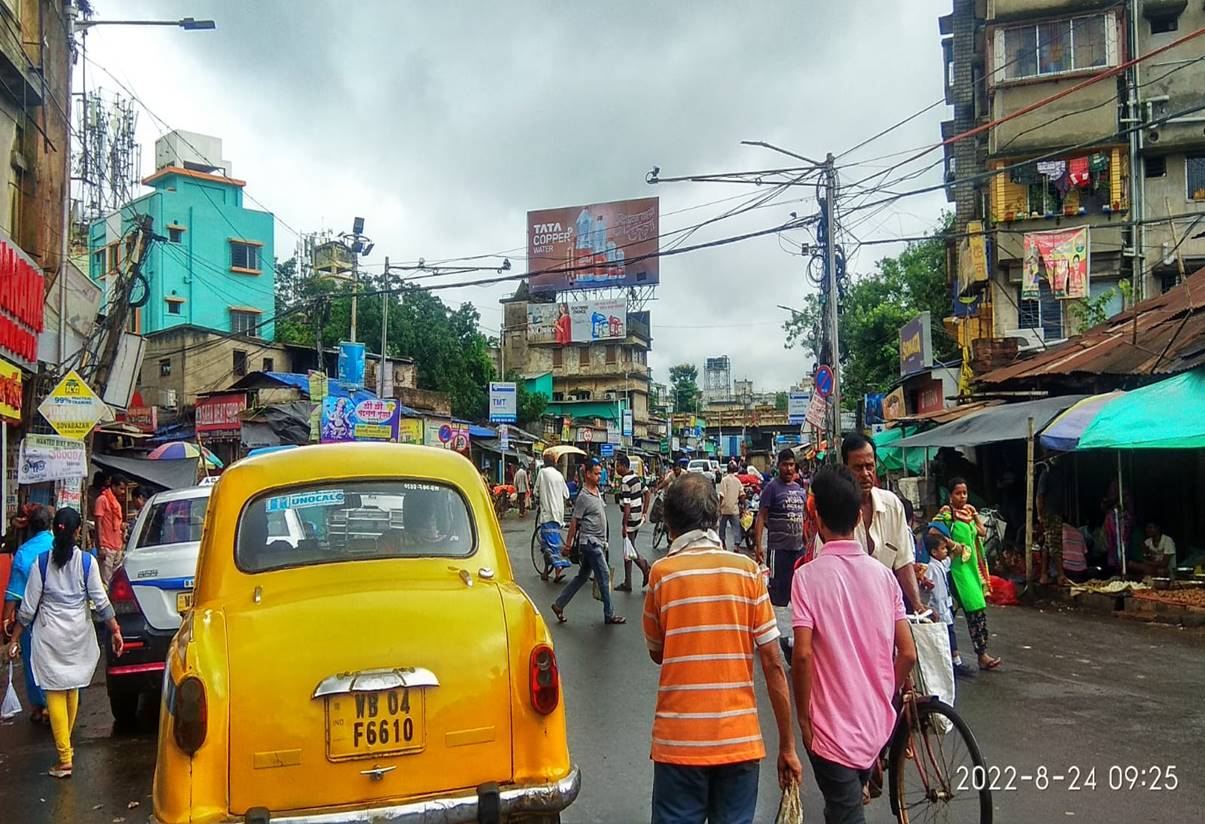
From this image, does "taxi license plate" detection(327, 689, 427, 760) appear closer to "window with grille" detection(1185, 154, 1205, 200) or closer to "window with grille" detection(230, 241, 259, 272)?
"window with grille" detection(1185, 154, 1205, 200)

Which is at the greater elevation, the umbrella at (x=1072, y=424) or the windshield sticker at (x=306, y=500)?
the umbrella at (x=1072, y=424)

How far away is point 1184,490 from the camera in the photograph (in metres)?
15.2

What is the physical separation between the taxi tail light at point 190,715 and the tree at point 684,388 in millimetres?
107553

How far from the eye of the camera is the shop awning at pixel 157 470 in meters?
18.4

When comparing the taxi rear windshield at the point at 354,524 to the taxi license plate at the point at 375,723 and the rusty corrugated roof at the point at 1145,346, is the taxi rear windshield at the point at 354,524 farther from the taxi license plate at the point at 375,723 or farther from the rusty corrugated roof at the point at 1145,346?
the rusty corrugated roof at the point at 1145,346

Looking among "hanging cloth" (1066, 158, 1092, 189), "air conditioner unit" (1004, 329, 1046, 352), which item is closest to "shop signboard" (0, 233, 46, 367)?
"air conditioner unit" (1004, 329, 1046, 352)

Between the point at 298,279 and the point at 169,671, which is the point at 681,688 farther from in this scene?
the point at 298,279

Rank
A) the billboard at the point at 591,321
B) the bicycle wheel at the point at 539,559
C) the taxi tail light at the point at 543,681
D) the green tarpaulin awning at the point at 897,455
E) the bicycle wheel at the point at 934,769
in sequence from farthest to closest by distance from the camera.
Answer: the billboard at the point at 591,321
the green tarpaulin awning at the point at 897,455
the bicycle wheel at the point at 539,559
the bicycle wheel at the point at 934,769
the taxi tail light at the point at 543,681

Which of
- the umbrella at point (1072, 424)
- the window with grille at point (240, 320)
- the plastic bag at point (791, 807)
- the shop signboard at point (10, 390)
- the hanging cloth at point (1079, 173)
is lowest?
the plastic bag at point (791, 807)

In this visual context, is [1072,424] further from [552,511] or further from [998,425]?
[552,511]

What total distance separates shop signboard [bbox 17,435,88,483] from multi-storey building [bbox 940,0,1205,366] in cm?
2331

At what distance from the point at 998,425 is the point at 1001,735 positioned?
33.2 ft

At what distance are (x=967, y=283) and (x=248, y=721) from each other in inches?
1167

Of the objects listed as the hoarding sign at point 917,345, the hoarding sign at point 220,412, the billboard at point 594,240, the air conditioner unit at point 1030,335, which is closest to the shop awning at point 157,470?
the hoarding sign at point 220,412
